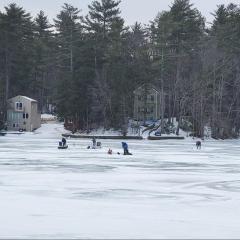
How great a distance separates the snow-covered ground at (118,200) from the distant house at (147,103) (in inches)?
1690

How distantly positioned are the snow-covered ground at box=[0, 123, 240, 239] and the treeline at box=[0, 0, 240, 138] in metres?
39.1

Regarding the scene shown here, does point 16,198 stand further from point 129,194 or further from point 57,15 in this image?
point 57,15

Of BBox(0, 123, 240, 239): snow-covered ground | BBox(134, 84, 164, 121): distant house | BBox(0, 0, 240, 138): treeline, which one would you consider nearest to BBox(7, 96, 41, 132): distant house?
BBox(0, 0, 240, 138): treeline

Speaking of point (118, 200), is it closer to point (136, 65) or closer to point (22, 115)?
point (136, 65)

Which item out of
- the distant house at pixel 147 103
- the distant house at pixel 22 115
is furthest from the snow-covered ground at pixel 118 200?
the distant house at pixel 22 115

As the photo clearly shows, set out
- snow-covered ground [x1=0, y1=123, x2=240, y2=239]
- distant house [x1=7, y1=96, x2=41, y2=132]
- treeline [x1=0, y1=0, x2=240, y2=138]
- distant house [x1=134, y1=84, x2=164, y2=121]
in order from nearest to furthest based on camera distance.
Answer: snow-covered ground [x1=0, y1=123, x2=240, y2=239] < treeline [x1=0, y1=0, x2=240, y2=138] < distant house [x1=134, y1=84, x2=164, y2=121] < distant house [x1=7, y1=96, x2=41, y2=132]

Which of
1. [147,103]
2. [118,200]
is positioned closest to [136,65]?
[147,103]

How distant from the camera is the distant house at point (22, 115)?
7294 cm

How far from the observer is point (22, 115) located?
73.6m

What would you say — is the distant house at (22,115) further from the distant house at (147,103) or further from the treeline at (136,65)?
the distant house at (147,103)

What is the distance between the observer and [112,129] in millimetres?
69938

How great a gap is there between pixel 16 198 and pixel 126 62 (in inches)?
2144

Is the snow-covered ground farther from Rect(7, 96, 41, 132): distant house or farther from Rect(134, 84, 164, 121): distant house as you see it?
Rect(7, 96, 41, 132): distant house

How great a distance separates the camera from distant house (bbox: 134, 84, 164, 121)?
72.1m
